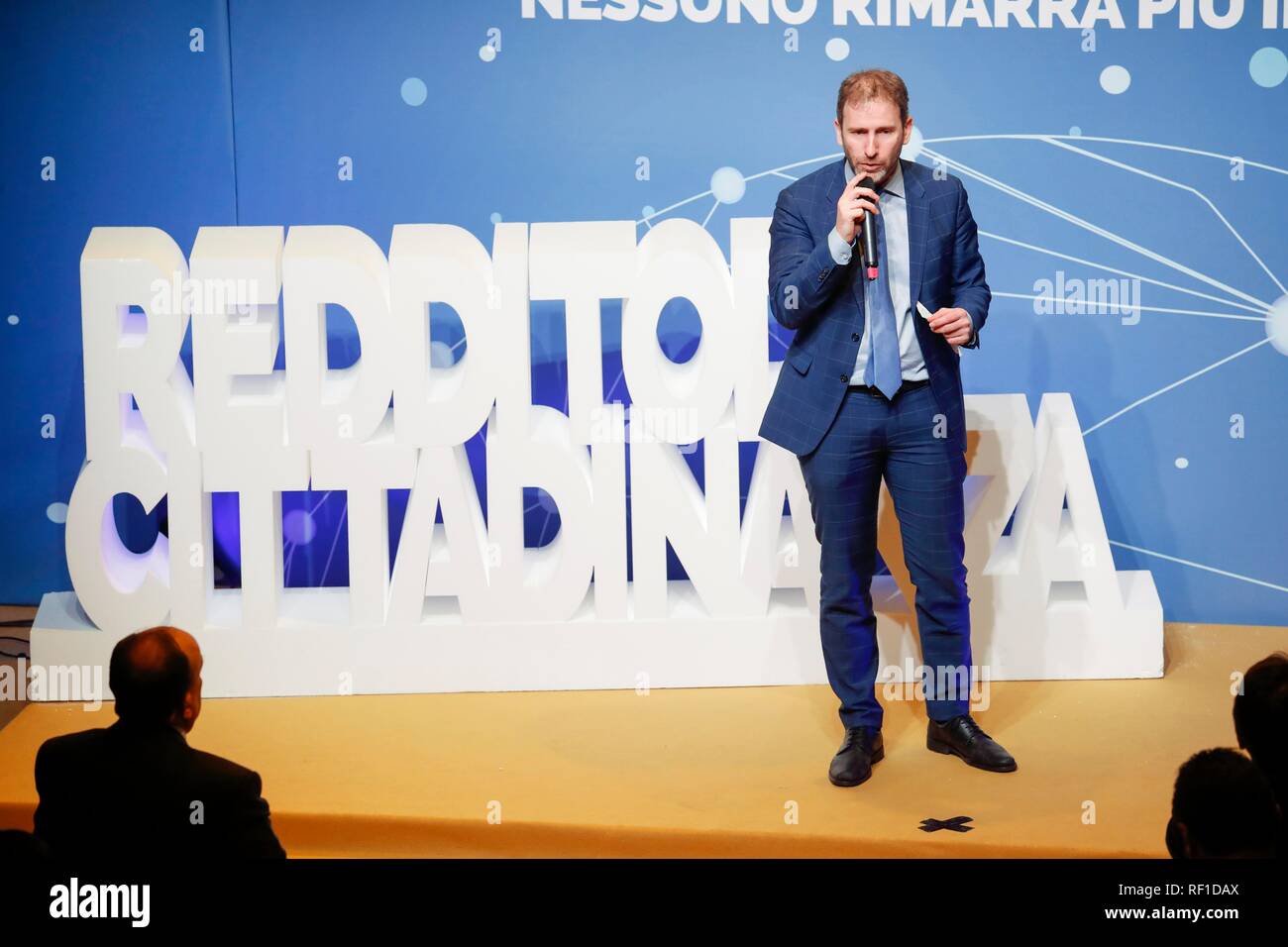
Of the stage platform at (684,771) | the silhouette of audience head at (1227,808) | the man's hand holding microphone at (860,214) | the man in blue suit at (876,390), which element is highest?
the man's hand holding microphone at (860,214)

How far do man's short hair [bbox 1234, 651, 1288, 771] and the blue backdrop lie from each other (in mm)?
2602

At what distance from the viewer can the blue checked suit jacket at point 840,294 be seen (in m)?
3.26

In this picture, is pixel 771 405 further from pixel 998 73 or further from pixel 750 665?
pixel 998 73

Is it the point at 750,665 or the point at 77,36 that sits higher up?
the point at 77,36

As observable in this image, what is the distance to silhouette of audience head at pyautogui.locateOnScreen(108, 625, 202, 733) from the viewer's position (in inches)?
87.7

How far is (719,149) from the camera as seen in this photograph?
15.2ft

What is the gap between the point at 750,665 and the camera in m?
4.02

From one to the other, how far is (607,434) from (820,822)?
4.26 ft

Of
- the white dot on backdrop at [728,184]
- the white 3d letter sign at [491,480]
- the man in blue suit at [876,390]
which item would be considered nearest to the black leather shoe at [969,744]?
the man in blue suit at [876,390]

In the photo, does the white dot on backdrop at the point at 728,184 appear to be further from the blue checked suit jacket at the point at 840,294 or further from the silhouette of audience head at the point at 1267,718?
the silhouette of audience head at the point at 1267,718

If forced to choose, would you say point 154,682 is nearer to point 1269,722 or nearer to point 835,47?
point 1269,722

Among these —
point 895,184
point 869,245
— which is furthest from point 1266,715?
point 895,184

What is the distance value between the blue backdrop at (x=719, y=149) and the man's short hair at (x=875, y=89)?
1.45m
